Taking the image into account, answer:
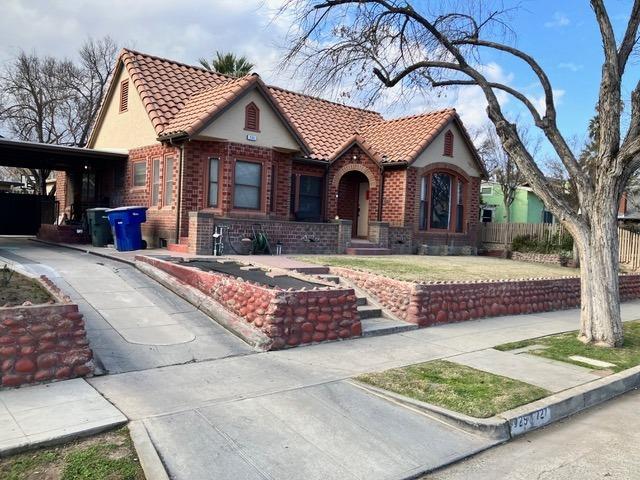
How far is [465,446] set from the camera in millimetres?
4961

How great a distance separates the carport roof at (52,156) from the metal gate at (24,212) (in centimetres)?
Result: 330

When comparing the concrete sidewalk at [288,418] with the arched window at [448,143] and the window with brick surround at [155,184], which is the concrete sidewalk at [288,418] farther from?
the arched window at [448,143]

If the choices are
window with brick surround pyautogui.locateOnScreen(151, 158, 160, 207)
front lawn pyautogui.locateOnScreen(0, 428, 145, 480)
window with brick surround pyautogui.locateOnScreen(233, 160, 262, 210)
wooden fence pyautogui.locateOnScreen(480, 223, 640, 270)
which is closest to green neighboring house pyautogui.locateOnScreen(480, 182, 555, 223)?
wooden fence pyautogui.locateOnScreen(480, 223, 640, 270)

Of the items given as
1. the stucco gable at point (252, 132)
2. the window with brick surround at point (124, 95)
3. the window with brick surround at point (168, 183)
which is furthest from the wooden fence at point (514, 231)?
the window with brick surround at point (124, 95)

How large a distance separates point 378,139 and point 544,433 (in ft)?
59.0

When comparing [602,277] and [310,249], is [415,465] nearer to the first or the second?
[602,277]

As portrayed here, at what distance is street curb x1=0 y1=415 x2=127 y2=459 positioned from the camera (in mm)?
4259

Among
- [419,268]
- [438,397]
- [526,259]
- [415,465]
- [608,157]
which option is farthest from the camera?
[526,259]

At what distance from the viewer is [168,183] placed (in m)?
16.1

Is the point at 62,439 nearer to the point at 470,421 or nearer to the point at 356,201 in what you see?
the point at 470,421

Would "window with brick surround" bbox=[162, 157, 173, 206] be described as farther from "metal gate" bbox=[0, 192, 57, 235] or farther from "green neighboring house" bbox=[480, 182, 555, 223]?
"green neighboring house" bbox=[480, 182, 555, 223]

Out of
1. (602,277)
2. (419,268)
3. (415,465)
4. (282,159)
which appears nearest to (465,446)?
(415,465)

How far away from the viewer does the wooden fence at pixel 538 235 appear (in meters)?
19.5

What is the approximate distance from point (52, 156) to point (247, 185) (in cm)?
715
